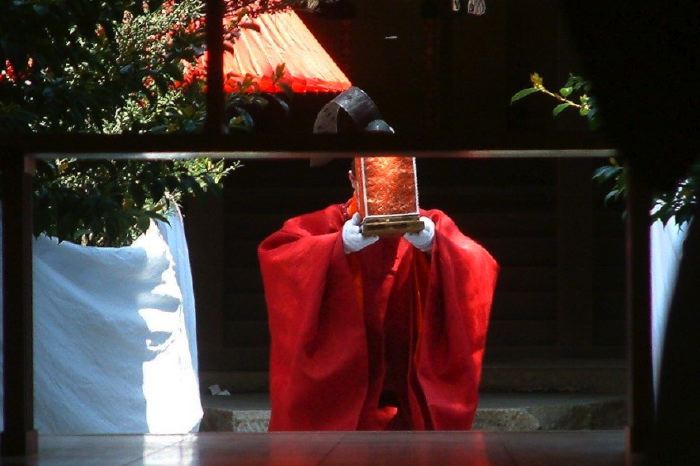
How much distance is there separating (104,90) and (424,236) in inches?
78.3

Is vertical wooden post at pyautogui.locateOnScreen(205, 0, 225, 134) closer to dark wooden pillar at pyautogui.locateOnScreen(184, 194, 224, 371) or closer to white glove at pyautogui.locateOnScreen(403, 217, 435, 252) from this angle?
white glove at pyautogui.locateOnScreen(403, 217, 435, 252)

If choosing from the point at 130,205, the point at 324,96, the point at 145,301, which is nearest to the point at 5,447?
the point at 130,205

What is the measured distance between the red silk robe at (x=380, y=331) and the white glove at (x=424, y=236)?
0.05 metres

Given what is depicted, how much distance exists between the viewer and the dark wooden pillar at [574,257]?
9.76m

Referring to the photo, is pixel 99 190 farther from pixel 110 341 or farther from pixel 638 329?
pixel 638 329

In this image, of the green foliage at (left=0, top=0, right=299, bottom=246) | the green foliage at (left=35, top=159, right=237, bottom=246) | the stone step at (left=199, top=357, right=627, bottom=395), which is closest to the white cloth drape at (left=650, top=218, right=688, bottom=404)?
the green foliage at (left=0, top=0, right=299, bottom=246)

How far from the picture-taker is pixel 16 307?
8.90ft

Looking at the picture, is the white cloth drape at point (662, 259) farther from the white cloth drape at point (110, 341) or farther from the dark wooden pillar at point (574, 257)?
the dark wooden pillar at point (574, 257)

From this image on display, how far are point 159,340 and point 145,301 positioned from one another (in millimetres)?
154

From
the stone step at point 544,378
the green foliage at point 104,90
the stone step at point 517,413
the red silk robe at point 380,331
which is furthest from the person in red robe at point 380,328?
the stone step at point 544,378

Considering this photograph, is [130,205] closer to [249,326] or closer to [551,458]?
[551,458]

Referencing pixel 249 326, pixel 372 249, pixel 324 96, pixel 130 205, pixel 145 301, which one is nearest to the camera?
pixel 130 205

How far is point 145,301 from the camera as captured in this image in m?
5.42

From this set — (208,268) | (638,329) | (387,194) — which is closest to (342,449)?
(638,329)
